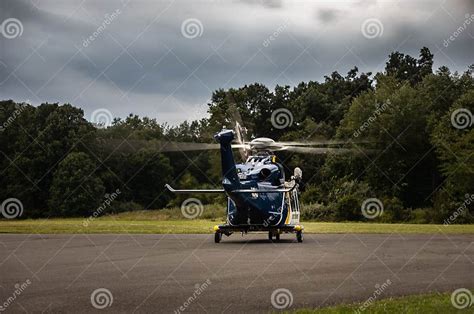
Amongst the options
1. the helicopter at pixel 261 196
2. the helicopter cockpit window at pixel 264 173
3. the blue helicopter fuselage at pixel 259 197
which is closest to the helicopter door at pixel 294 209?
the helicopter at pixel 261 196

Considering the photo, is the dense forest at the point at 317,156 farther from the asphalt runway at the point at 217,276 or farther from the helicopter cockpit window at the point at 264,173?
the asphalt runway at the point at 217,276

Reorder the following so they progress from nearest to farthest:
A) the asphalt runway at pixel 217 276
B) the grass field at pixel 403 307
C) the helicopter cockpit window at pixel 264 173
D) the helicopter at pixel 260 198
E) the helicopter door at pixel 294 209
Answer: the grass field at pixel 403 307
the asphalt runway at pixel 217 276
the helicopter at pixel 260 198
the helicopter cockpit window at pixel 264 173
the helicopter door at pixel 294 209

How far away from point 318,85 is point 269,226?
250 feet

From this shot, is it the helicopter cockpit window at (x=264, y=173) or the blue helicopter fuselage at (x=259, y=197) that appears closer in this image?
the blue helicopter fuselage at (x=259, y=197)

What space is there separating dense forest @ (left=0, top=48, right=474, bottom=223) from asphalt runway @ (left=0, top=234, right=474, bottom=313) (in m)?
38.8

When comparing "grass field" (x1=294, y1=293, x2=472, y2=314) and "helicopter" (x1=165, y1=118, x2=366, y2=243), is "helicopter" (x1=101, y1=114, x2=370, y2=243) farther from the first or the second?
"grass field" (x1=294, y1=293, x2=472, y2=314)

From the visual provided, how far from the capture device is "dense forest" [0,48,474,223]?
64062 mm

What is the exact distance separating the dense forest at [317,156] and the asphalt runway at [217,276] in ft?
127

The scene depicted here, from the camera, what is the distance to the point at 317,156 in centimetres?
8025

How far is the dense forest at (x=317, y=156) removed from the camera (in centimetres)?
6406

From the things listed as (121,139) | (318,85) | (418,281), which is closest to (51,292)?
(418,281)

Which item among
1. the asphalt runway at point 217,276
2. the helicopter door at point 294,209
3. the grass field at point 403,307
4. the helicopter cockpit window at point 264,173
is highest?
the helicopter cockpit window at point 264,173

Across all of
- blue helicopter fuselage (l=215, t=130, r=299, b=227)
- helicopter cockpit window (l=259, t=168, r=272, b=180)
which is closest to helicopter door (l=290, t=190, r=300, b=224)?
blue helicopter fuselage (l=215, t=130, r=299, b=227)

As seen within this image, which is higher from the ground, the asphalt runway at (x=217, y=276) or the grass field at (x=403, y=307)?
the grass field at (x=403, y=307)
